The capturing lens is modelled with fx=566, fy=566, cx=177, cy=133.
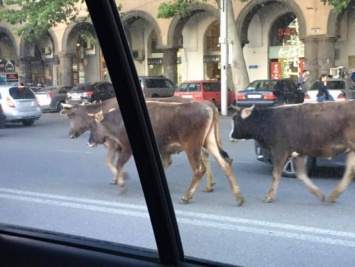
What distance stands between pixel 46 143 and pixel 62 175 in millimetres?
1919

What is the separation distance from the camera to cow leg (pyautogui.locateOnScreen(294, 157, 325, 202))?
4.61 metres

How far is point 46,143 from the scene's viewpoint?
781 centimetres

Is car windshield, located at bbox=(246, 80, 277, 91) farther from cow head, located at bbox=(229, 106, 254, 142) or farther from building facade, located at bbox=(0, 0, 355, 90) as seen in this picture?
cow head, located at bbox=(229, 106, 254, 142)

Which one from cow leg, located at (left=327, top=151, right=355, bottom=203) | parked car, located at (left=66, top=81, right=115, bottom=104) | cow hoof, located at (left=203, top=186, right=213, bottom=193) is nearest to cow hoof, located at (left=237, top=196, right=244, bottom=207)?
cow hoof, located at (left=203, top=186, right=213, bottom=193)

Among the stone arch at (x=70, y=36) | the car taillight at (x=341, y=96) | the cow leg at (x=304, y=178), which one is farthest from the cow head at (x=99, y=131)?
the car taillight at (x=341, y=96)

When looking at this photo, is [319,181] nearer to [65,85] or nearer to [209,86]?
[65,85]

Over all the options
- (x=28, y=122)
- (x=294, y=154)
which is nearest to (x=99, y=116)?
(x=294, y=154)

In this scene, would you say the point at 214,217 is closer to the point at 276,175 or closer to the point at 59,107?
the point at 276,175

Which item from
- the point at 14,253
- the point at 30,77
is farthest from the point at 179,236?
the point at 30,77

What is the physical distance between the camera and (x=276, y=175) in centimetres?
523

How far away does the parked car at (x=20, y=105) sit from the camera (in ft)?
24.7

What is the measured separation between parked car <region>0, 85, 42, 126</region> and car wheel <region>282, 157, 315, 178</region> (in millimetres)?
3668

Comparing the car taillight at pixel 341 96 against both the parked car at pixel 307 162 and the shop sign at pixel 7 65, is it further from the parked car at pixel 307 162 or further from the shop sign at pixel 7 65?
the shop sign at pixel 7 65

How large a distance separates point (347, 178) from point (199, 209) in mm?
1304
